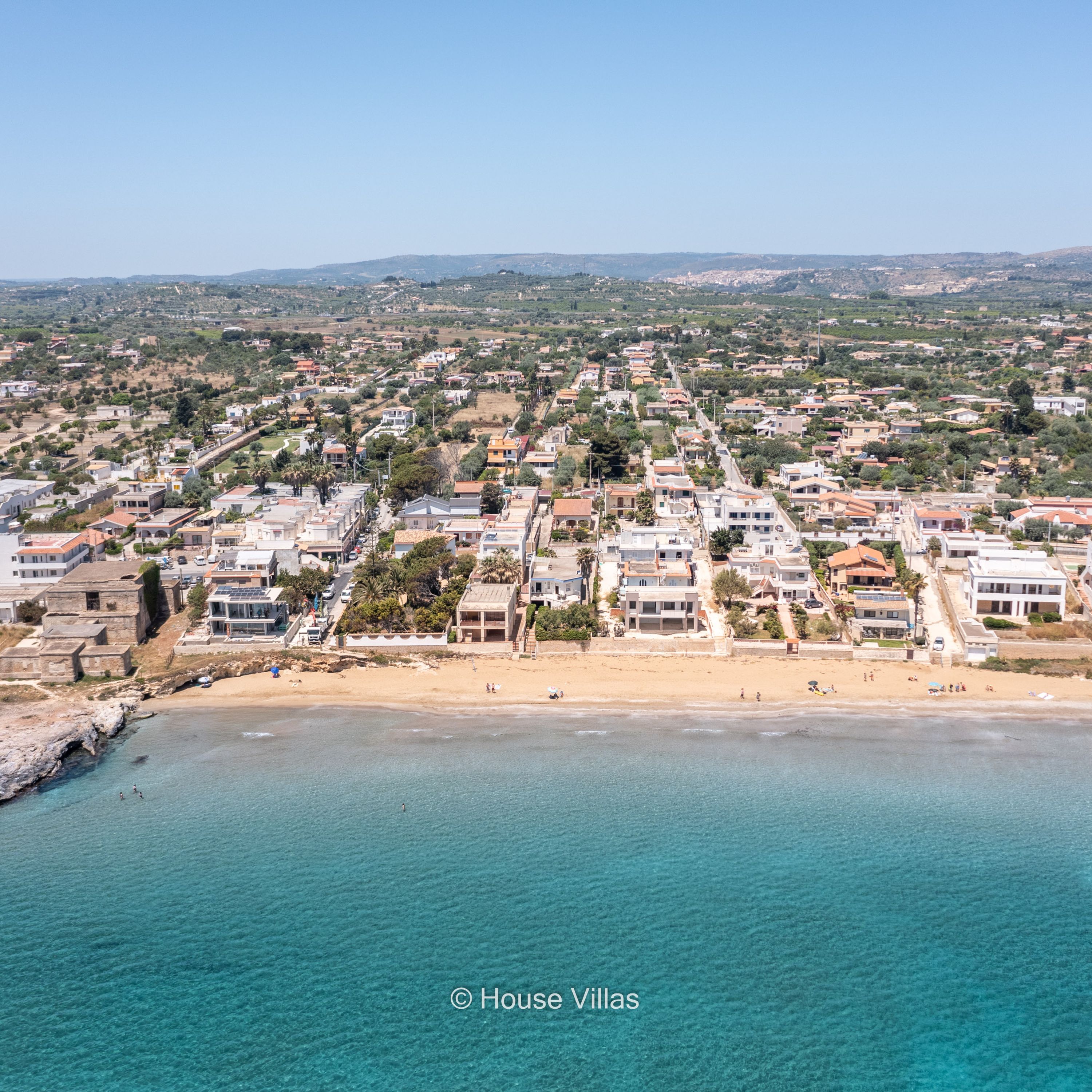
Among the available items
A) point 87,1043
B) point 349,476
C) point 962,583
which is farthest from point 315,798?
point 349,476

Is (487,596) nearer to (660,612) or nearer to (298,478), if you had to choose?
(660,612)

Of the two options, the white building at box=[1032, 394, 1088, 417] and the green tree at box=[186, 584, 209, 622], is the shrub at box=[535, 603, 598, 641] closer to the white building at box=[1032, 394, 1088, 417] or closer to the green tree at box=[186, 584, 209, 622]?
the green tree at box=[186, 584, 209, 622]

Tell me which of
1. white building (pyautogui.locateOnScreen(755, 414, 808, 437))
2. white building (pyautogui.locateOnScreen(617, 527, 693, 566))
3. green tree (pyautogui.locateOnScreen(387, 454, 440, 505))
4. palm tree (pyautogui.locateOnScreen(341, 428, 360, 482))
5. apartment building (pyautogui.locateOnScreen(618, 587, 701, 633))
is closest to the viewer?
apartment building (pyautogui.locateOnScreen(618, 587, 701, 633))

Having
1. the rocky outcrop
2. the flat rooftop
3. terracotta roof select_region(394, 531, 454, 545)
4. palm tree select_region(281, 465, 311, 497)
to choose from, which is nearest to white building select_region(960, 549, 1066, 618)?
the flat rooftop

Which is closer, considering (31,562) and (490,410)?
(31,562)

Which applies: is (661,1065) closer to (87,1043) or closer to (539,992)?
(539,992)

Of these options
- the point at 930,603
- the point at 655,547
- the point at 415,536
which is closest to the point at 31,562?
the point at 415,536
